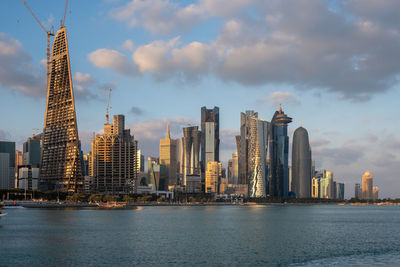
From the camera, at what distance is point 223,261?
92.4 meters

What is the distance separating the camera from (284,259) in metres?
95.0

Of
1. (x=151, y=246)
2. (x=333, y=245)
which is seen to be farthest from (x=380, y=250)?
(x=151, y=246)

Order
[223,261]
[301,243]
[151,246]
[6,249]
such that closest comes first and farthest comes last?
[223,261] < [6,249] < [151,246] < [301,243]

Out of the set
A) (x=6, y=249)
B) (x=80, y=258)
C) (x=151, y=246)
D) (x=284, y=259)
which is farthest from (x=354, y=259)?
(x=6, y=249)

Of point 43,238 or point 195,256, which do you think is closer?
point 195,256

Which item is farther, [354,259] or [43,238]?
[43,238]

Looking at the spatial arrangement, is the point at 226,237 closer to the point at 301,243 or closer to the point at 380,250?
the point at 301,243

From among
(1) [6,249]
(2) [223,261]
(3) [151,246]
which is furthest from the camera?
(3) [151,246]

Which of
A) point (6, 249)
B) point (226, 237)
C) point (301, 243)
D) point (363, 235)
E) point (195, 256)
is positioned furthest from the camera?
point (363, 235)

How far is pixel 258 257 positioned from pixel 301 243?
2680cm

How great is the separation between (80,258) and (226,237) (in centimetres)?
5030

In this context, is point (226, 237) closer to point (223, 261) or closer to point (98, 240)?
point (98, 240)

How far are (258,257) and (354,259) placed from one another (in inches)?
711

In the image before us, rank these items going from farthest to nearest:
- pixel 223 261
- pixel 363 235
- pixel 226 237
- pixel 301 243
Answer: pixel 363 235
pixel 226 237
pixel 301 243
pixel 223 261
